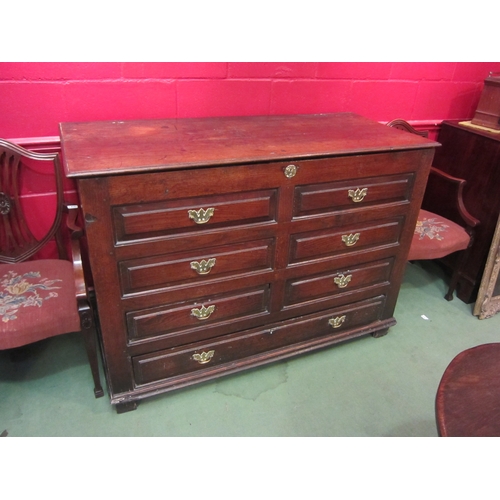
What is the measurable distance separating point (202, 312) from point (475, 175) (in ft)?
6.35

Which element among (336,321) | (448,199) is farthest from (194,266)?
(448,199)

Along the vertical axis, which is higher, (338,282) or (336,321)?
(338,282)

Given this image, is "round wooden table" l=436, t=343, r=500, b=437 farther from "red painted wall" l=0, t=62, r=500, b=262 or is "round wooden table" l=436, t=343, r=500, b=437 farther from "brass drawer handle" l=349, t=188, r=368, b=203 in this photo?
"red painted wall" l=0, t=62, r=500, b=262

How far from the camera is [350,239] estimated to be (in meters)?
1.98

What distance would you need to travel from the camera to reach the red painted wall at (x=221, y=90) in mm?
1848

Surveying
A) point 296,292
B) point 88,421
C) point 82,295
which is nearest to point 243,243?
point 296,292

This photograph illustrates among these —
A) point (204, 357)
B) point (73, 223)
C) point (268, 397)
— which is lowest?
point (268, 397)

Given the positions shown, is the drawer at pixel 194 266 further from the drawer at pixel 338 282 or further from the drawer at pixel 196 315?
the drawer at pixel 338 282

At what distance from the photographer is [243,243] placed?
1749 millimetres

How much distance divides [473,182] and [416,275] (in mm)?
777

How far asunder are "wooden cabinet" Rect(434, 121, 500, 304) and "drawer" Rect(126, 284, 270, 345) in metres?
1.53

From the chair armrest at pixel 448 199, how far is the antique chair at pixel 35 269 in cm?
225

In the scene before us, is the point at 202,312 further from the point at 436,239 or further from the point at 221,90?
the point at 436,239

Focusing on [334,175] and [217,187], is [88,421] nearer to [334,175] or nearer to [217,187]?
[217,187]
